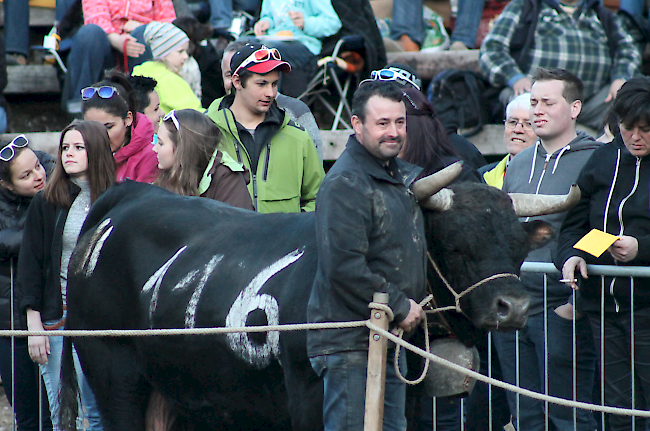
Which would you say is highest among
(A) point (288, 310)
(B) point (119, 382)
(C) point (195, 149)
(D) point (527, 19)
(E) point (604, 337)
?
(D) point (527, 19)

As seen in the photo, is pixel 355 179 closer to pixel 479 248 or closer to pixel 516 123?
pixel 479 248

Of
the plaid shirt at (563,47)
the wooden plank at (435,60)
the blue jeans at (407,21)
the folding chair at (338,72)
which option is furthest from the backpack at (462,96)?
the blue jeans at (407,21)

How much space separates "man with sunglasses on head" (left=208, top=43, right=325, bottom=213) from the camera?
4953 mm

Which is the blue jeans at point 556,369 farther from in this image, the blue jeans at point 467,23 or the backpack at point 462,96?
the blue jeans at point 467,23

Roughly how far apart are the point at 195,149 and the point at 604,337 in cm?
249

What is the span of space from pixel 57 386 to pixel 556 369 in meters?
2.88

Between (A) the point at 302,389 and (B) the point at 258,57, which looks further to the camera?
(B) the point at 258,57

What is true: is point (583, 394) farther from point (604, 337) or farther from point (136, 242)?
point (136, 242)

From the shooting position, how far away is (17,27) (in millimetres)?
9055

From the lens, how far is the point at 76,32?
28.1 ft

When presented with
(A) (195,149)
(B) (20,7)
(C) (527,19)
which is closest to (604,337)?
(A) (195,149)

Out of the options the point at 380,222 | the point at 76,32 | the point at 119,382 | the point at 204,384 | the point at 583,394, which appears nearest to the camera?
the point at 380,222

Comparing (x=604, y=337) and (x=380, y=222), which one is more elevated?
(x=380, y=222)

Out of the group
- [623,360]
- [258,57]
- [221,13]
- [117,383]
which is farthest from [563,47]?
[117,383]
